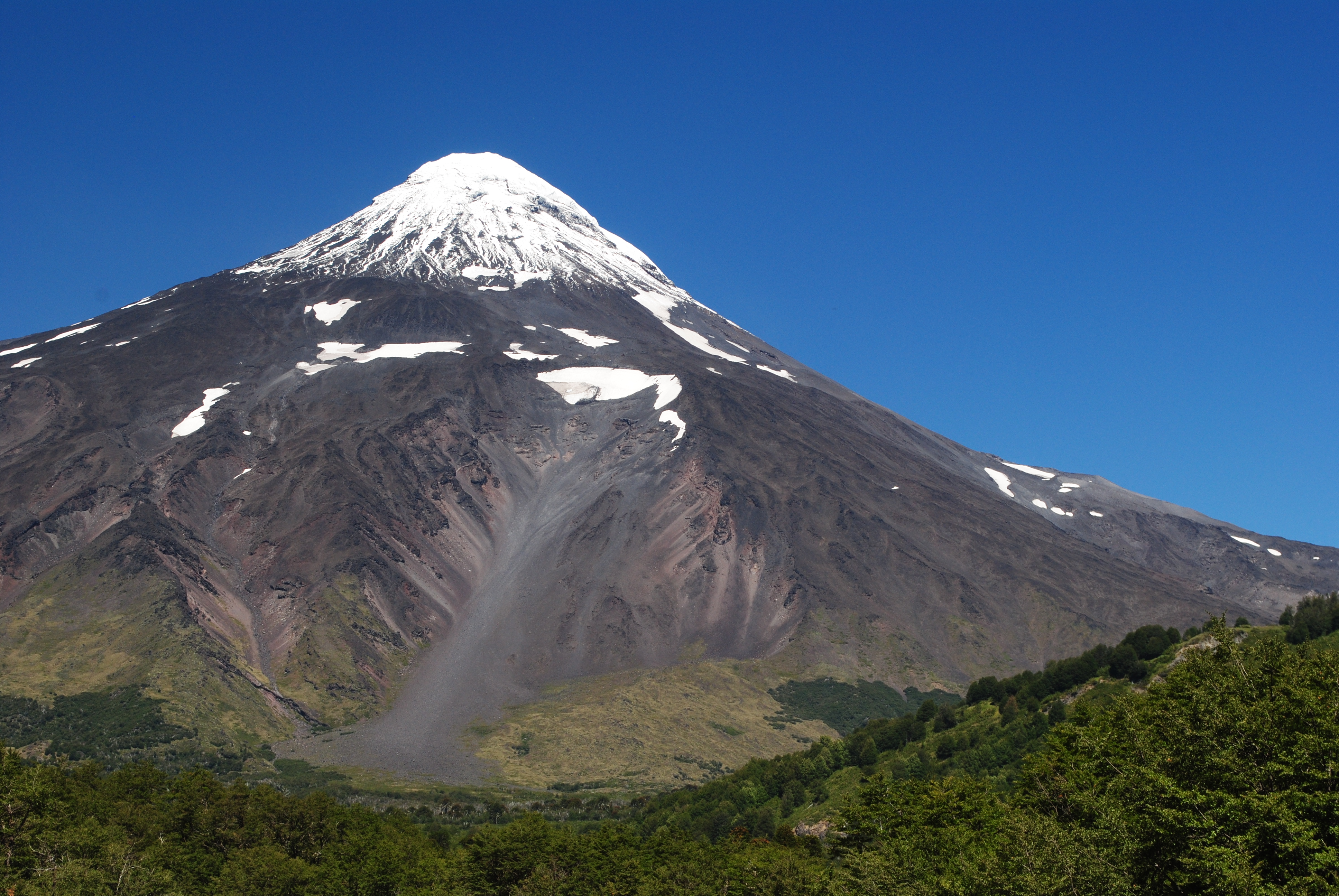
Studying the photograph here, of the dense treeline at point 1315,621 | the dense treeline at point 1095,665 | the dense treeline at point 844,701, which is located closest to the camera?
the dense treeline at point 1315,621

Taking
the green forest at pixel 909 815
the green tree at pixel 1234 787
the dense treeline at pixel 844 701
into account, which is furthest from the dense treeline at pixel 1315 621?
the dense treeline at pixel 844 701

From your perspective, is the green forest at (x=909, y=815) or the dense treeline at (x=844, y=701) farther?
the dense treeline at (x=844, y=701)

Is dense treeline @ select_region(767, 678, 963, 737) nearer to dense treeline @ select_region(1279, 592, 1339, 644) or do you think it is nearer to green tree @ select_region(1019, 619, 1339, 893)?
dense treeline @ select_region(1279, 592, 1339, 644)

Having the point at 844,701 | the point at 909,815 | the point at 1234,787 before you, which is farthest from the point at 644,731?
the point at 1234,787

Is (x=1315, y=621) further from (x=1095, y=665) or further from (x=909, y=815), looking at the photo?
(x=909, y=815)

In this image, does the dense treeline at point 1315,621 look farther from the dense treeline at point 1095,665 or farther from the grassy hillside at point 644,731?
the grassy hillside at point 644,731

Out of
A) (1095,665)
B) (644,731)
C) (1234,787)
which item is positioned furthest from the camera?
(644,731)
